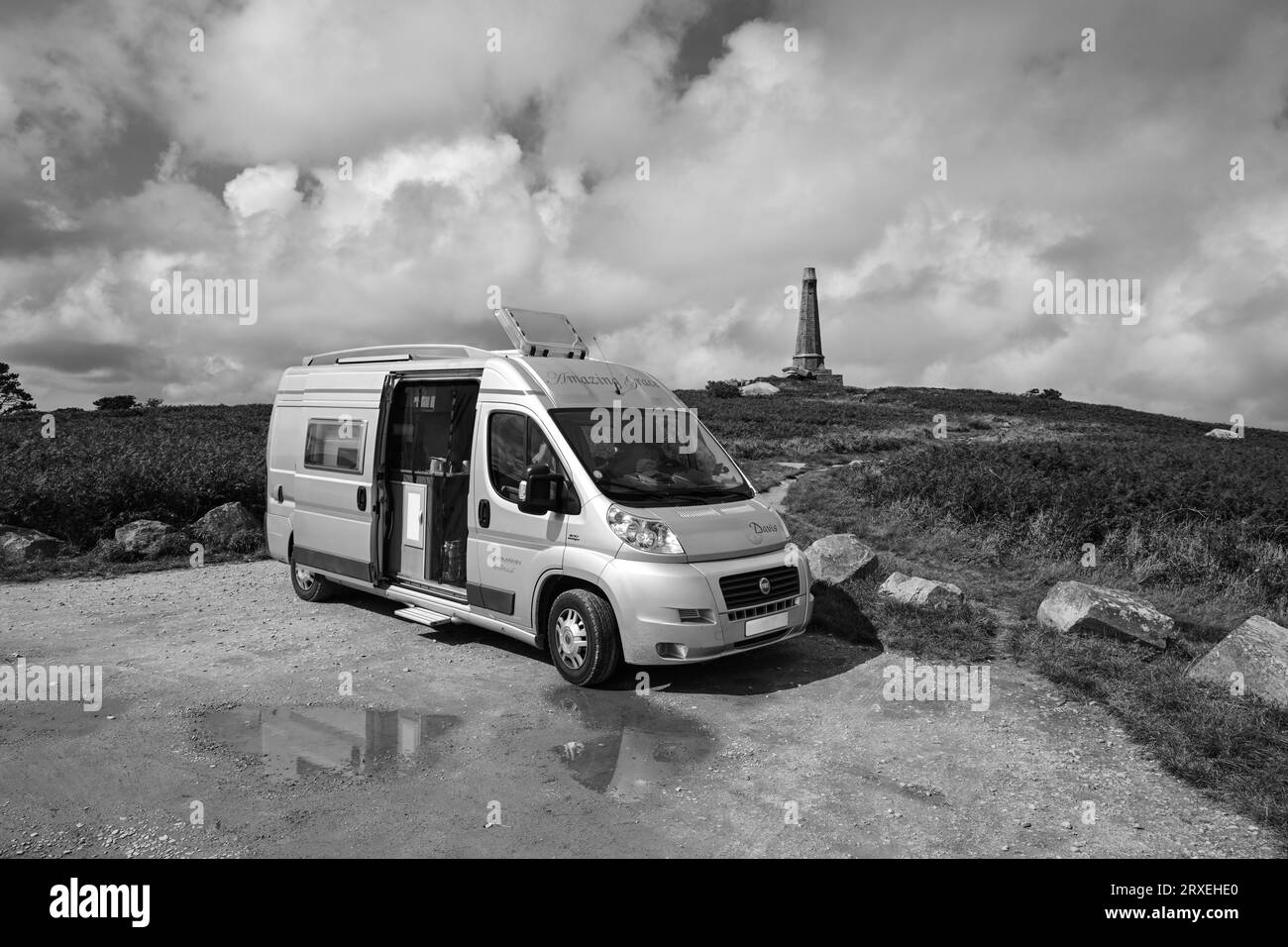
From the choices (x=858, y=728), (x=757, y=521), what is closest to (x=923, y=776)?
Result: (x=858, y=728)

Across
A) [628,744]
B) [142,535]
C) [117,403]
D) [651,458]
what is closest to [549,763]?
[628,744]

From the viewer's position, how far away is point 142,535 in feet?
37.5

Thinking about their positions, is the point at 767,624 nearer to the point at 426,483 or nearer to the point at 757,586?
the point at 757,586

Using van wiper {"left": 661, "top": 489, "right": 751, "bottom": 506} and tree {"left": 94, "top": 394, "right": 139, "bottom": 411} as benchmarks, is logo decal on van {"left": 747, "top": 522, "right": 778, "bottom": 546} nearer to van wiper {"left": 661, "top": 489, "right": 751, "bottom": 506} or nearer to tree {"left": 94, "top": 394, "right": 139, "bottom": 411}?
van wiper {"left": 661, "top": 489, "right": 751, "bottom": 506}

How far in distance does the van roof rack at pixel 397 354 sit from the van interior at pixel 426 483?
0.92 ft

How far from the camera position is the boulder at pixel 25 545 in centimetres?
1059

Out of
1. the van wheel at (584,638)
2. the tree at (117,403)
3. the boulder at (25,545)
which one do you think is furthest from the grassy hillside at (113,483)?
the tree at (117,403)

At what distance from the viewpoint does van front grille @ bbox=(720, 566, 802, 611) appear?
6086 millimetres

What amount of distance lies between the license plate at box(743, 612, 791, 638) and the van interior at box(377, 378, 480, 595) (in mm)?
3056

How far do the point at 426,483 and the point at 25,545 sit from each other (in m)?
6.73

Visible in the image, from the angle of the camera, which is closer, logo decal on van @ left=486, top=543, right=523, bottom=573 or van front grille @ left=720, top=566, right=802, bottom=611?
van front grille @ left=720, top=566, right=802, bottom=611

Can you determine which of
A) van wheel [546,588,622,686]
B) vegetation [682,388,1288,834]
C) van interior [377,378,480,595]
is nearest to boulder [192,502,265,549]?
van interior [377,378,480,595]

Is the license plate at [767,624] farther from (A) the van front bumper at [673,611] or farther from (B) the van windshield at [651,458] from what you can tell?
(B) the van windshield at [651,458]
